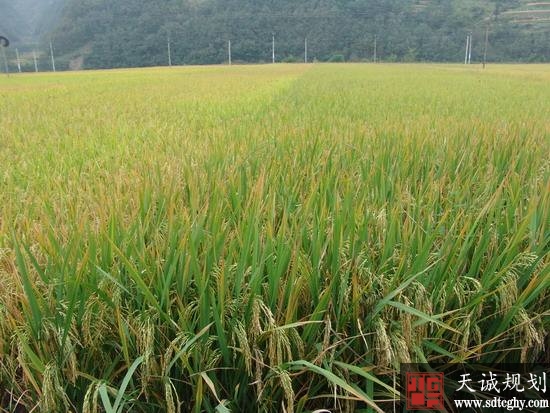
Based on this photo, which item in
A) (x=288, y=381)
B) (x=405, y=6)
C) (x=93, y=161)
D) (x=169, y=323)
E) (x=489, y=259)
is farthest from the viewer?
(x=405, y=6)

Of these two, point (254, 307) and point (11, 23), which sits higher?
point (11, 23)

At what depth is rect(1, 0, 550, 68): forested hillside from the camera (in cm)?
6719

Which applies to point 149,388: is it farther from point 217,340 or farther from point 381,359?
point 381,359

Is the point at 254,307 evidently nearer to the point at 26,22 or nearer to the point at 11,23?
the point at 11,23

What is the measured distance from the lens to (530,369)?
136 cm

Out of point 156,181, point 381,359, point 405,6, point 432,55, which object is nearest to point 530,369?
point 381,359

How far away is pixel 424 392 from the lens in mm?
1197

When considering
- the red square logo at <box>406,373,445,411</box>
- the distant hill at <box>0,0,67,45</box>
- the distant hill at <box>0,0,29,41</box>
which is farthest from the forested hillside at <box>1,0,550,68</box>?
the red square logo at <box>406,373,445,411</box>

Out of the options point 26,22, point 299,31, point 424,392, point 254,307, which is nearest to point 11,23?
point 26,22

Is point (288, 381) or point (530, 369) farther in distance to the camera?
point (530, 369)

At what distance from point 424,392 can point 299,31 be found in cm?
8270

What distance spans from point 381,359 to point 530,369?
54 cm

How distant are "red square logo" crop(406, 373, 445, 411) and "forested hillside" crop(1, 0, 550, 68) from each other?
68031 mm

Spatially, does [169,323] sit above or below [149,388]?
above
